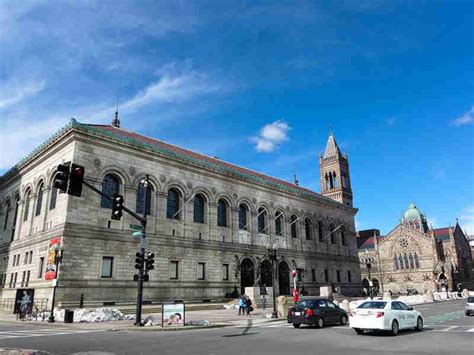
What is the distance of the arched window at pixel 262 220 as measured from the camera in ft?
149

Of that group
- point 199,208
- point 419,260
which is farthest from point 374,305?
point 419,260

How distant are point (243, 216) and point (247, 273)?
633 cm

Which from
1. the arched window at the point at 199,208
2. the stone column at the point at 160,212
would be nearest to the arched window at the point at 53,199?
the stone column at the point at 160,212

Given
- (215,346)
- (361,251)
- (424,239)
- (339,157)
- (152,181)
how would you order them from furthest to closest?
1. (361,251)
2. (424,239)
3. (339,157)
4. (152,181)
5. (215,346)

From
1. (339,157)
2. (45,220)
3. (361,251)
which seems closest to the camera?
(45,220)

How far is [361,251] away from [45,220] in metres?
89.3

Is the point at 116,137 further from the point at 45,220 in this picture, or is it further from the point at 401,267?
the point at 401,267

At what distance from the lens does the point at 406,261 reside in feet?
304

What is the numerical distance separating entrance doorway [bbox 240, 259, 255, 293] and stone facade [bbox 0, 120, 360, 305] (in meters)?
0.11

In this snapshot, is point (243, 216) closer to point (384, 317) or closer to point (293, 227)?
point (293, 227)

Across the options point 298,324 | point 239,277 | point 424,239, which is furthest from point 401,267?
point 298,324

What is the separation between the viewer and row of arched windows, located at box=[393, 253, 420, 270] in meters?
90.9

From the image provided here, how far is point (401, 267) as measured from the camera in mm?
93000

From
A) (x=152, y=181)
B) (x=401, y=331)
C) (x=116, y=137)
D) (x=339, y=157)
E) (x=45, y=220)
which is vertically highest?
A: (x=339, y=157)
